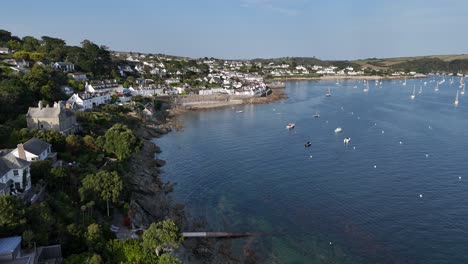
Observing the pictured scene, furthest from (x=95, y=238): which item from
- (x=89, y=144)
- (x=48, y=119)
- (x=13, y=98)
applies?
(x=13, y=98)

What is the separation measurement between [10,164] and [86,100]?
109 feet

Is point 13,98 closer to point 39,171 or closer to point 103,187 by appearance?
point 39,171

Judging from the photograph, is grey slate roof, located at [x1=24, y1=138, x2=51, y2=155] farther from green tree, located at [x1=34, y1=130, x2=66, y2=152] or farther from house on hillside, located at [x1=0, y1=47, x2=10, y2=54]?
house on hillside, located at [x1=0, y1=47, x2=10, y2=54]

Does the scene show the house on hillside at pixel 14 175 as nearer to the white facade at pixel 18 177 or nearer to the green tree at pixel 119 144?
the white facade at pixel 18 177

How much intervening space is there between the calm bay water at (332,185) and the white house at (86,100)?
12141mm

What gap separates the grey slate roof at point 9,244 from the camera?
1553 centimetres

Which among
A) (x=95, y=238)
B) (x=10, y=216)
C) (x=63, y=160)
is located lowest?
(x=95, y=238)

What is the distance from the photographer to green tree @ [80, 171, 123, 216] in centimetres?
2359

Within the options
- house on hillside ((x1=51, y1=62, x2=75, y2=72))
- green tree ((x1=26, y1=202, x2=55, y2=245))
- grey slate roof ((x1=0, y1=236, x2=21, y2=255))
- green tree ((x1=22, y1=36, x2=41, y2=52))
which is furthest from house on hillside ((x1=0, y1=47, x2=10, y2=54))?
grey slate roof ((x1=0, y1=236, x2=21, y2=255))

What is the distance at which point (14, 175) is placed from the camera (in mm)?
22547

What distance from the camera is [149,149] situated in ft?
154

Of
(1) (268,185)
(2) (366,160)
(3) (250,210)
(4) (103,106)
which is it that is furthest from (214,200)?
(4) (103,106)

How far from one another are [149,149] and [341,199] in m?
25.9

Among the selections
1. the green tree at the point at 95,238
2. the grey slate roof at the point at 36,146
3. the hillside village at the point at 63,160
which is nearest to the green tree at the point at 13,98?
the hillside village at the point at 63,160
